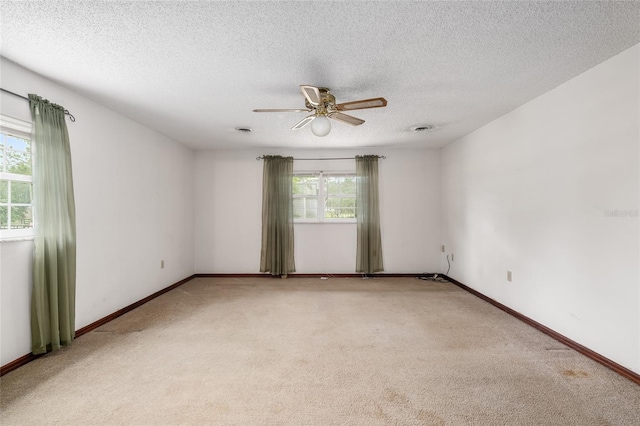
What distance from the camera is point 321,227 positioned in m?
5.25

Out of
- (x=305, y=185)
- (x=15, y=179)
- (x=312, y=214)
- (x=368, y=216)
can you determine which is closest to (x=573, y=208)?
(x=368, y=216)

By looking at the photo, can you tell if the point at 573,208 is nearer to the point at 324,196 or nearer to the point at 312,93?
the point at 312,93

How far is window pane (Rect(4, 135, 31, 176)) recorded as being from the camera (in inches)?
87.2

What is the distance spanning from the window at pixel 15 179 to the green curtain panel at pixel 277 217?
10.2 feet

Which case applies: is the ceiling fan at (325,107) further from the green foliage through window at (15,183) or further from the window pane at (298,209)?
the window pane at (298,209)

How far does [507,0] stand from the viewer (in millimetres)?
1548

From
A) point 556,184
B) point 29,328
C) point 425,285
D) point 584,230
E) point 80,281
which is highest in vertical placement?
point 556,184

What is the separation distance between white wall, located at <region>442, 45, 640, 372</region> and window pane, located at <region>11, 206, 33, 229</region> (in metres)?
4.73

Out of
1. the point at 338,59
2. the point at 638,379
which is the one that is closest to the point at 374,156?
the point at 338,59

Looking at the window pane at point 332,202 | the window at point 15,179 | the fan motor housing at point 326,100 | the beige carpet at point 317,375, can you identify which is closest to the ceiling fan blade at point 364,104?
the fan motor housing at point 326,100

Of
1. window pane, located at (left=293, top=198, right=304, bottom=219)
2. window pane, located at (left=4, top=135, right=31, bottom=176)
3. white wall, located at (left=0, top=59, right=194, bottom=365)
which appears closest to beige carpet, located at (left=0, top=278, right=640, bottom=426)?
white wall, located at (left=0, top=59, right=194, bottom=365)

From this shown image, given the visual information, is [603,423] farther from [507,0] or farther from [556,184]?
[507,0]

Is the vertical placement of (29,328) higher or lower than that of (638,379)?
higher

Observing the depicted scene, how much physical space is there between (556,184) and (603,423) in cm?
195
